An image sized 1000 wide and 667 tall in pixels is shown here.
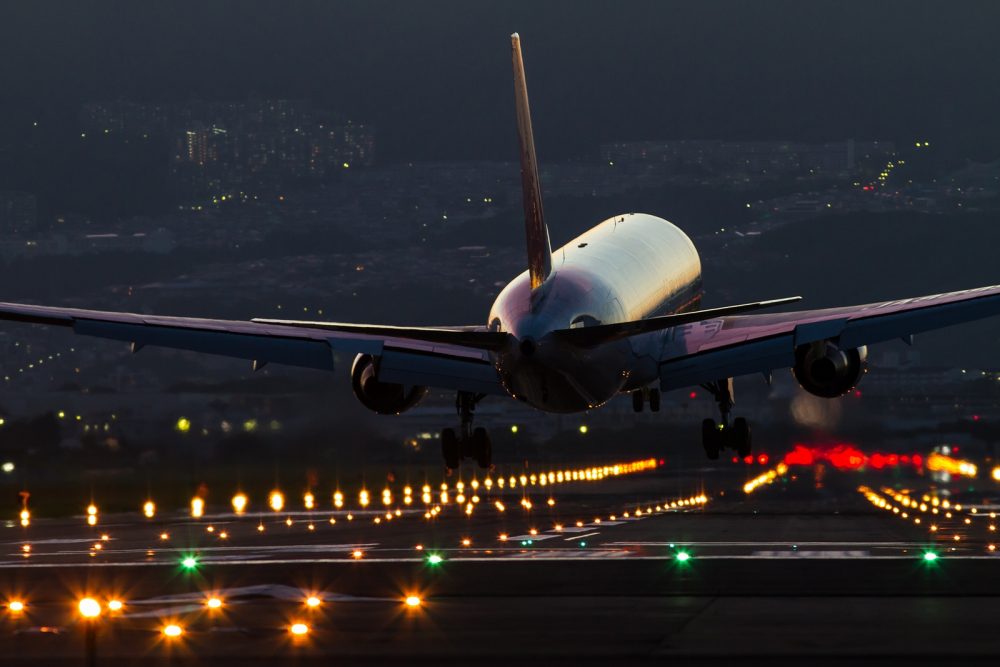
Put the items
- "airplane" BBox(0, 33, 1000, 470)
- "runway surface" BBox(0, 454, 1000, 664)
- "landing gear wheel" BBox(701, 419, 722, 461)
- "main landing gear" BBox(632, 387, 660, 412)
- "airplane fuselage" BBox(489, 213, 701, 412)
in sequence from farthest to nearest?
"main landing gear" BBox(632, 387, 660, 412) → "landing gear wheel" BBox(701, 419, 722, 461) → "airplane" BBox(0, 33, 1000, 470) → "airplane fuselage" BBox(489, 213, 701, 412) → "runway surface" BBox(0, 454, 1000, 664)

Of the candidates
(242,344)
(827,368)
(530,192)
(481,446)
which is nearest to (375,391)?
(481,446)

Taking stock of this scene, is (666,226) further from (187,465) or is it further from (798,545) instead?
(187,465)

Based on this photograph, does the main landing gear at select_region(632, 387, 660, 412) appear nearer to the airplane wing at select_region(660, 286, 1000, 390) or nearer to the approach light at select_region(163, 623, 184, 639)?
the airplane wing at select_region(660, 286, 1000, 390)

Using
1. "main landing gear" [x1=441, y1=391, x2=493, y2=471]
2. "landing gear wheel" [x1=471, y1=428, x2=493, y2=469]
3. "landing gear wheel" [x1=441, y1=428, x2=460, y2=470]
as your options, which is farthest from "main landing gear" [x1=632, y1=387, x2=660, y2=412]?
"landing gear wheel" [x1=441, y1=428, x2=460, y2=470]

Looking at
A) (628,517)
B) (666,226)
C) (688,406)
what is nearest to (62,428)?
(628,517)

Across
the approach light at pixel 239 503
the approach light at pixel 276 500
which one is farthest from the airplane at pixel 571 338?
the approach light at pixel 276 500
